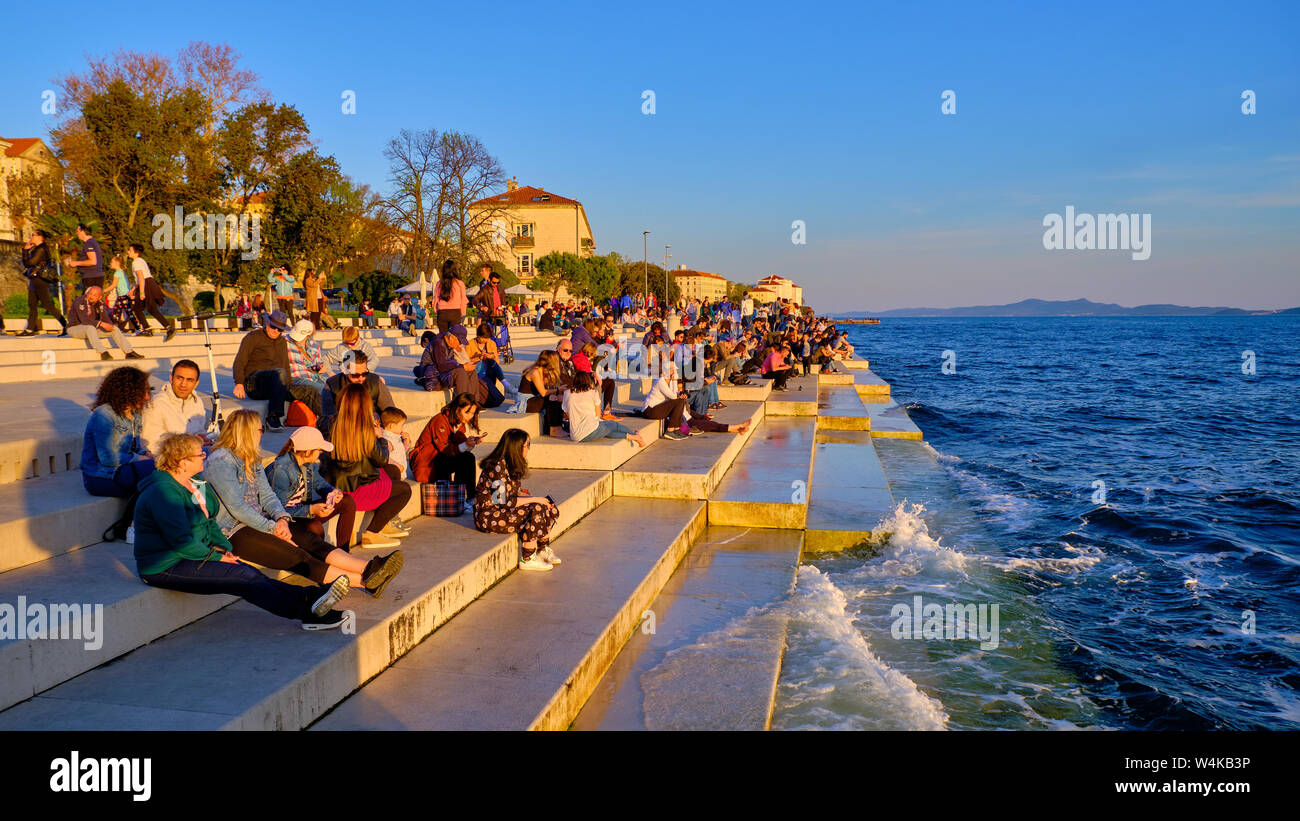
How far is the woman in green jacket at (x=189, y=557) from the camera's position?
13.5ft

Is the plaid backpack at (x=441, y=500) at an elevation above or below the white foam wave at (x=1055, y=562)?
above

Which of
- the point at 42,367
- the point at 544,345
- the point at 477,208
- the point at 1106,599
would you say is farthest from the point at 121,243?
the point at 1106,599

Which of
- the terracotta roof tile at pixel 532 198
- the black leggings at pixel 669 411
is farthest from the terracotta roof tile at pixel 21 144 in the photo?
the black leggings at pixel 669 411

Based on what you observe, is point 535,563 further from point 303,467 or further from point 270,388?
point 270,388

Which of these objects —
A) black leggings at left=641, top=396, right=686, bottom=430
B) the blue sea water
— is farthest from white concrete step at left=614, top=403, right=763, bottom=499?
the blue sea water

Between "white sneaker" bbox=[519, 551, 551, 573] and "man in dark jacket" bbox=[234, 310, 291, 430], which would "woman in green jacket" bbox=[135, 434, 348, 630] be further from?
"man in dark jacket" bbox=[234, 310, 291, 430]

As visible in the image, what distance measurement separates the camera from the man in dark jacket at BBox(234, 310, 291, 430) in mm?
8398

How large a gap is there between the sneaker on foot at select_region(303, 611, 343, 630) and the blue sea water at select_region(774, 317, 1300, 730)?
2.74 m

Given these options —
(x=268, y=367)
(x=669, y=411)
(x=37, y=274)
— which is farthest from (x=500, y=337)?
(x=37, y=274)

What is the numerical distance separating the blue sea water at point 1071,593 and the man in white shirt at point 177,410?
5.02m

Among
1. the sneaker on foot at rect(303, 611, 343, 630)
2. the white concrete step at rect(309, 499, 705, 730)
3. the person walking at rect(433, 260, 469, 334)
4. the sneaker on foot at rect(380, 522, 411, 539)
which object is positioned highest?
the person walking at rect(433, 260, 469, 334)

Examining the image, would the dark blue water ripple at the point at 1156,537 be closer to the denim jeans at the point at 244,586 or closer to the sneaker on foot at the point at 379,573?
the sneaker on foot at the point at 379,573
